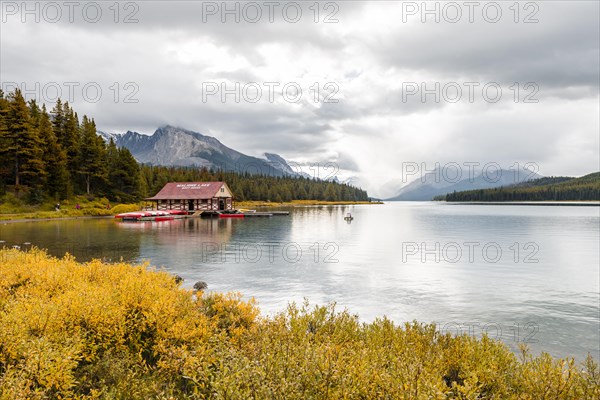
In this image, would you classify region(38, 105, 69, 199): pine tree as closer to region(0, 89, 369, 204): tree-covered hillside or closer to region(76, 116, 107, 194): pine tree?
region(0, 89, 369, 204): tree-covered hillside

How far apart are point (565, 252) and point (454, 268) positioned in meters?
19.1

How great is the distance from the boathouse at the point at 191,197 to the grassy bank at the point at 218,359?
9174 centimetres

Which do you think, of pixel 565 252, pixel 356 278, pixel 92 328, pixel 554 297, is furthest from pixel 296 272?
pixel 565 252

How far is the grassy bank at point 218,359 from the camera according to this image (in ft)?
19.9

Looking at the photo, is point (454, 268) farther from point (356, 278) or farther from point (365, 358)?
point (365, 358)

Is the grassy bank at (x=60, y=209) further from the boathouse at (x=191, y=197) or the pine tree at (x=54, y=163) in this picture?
the boathouse at (x=191, y=197)

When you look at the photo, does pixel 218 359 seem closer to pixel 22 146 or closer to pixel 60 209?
pixel 60 209

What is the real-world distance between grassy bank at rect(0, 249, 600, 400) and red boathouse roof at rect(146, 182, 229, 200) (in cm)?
9100

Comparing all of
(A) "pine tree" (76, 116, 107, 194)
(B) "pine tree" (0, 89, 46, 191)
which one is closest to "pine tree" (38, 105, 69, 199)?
(B) "pine tree" (0, 89, 46, 191)

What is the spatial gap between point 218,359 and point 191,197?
98.3 meters

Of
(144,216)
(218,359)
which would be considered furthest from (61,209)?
(218,359)

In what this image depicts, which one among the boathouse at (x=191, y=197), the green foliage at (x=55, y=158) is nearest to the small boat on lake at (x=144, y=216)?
the boathouse at (x=191, y=197)

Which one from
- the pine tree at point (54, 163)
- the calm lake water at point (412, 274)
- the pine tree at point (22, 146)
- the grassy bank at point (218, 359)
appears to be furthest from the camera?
the pine tree at point (54, 163)

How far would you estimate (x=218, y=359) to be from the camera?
6977 mm
